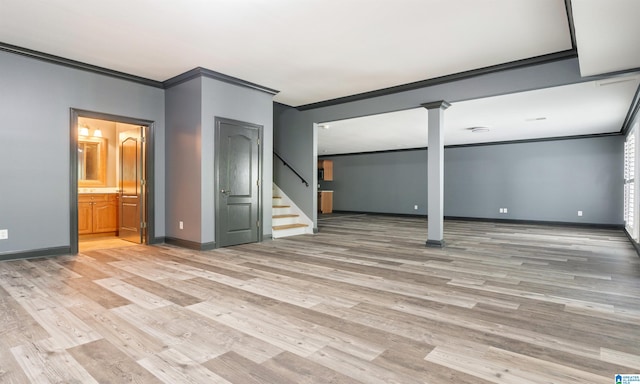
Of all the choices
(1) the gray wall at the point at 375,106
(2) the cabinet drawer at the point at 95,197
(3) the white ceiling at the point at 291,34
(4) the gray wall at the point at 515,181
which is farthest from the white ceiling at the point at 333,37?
(4) the gray wall at the point at 515,181

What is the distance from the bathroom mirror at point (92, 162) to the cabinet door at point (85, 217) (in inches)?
25.1

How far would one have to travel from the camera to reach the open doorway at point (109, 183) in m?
5.06

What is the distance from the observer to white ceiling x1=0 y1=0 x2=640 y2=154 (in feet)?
10.6

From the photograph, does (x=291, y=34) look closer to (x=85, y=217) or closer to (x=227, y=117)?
(x=227, y=117)

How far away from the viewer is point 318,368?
1.76 metres

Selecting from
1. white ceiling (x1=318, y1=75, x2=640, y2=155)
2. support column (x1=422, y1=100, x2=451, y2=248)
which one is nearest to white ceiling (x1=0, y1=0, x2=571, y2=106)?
support column (x1=422, y1=100, x2=451, y2=248)

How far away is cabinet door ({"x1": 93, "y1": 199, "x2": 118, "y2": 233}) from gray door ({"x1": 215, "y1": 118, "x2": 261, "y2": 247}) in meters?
2.65

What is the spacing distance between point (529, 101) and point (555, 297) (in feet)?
13.0

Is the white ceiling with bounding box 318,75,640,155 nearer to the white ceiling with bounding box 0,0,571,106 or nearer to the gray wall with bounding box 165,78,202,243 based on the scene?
the white ceiling with bounding box 0,0,571,106

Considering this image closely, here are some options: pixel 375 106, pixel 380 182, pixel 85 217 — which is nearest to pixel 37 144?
pixel 85 217

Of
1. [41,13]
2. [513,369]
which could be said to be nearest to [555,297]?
[513,369]

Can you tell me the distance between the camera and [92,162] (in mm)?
6691

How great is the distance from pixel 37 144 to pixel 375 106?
5044 millimetres

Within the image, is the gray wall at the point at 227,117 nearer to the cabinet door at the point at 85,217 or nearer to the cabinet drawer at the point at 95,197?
the cabinet drawer at the point at 95,197
